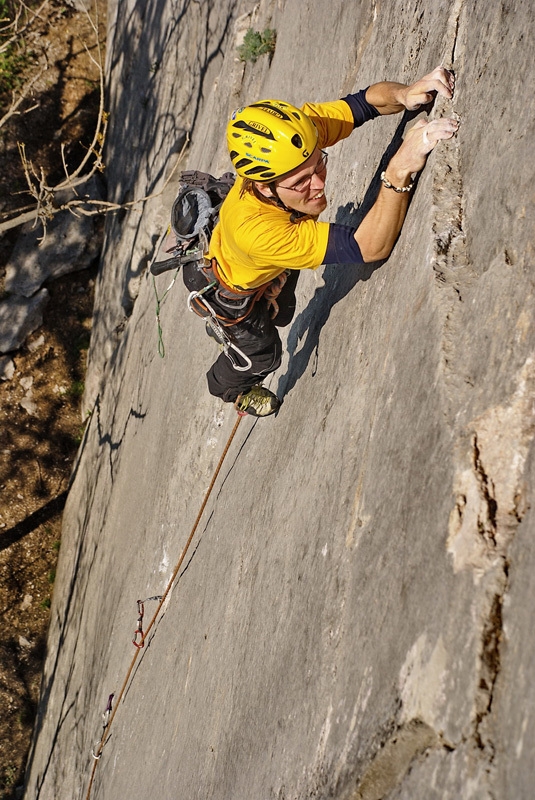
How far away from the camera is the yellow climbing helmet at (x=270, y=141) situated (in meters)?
3.12

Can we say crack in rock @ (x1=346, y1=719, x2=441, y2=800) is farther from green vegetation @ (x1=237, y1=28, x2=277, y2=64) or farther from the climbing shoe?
green vegetation @ (x1=237, y1=28, x2=277, y2=64)

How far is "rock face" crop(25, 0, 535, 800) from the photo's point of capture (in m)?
2.02

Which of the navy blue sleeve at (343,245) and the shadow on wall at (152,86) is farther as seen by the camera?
the shadow on wall at (152,86)

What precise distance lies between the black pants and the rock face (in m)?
0.13

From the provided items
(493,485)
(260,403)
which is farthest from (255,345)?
(493,485)

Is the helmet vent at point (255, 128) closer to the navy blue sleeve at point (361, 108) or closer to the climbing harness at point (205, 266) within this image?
the navy blue sleeve at point (361, 108)

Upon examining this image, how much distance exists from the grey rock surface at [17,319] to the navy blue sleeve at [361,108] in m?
8.87

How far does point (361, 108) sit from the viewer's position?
3590 millimetres

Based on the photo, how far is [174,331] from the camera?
726 centimetres

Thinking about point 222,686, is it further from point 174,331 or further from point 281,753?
point 174,331

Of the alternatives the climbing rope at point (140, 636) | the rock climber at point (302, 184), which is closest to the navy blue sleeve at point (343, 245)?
the rock climber at point (302, 184)

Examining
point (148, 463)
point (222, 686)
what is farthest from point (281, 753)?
point (148, 463)

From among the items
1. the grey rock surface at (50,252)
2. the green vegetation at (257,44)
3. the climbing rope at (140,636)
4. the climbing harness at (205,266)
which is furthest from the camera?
the grey rock surface at (50,252)

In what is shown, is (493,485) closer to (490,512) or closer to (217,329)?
(490,512)
